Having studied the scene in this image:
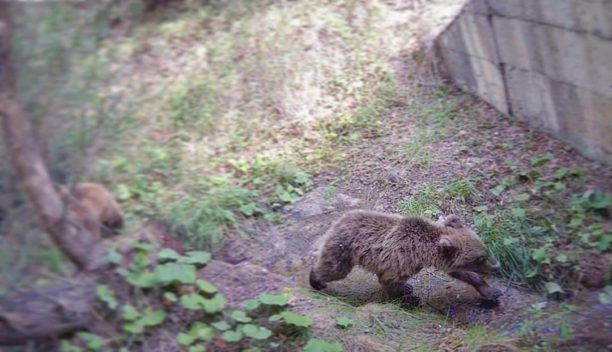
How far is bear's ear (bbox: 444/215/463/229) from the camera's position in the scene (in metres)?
5.32

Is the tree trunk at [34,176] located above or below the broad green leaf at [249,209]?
above

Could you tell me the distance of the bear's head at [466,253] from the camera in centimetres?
504

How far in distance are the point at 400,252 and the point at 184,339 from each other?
1.79 metres

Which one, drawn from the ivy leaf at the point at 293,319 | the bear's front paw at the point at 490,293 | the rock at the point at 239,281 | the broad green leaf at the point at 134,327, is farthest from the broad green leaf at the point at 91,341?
the bear's front paw at the point at 490,293

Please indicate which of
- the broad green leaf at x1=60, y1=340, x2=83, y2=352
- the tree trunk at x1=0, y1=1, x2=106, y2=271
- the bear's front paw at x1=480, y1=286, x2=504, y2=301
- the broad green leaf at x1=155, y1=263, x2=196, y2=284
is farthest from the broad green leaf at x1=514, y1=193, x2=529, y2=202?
the broad green leaf at x1=60, y1=340, x2=83, y2=352

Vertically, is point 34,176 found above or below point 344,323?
above

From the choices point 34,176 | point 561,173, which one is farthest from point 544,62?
point 34,176

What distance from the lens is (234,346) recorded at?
170 inches

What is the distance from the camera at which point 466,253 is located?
5043 mm

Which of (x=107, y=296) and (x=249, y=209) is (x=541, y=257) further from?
(x=107, y=296)

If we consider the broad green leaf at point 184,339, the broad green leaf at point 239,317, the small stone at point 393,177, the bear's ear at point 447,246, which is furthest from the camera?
the small stone at point 393,177

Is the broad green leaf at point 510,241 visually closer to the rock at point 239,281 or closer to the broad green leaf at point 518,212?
the broad green leaf at point 518,212

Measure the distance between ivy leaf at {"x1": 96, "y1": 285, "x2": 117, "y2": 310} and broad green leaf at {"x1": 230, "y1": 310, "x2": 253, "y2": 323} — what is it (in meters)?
0.78

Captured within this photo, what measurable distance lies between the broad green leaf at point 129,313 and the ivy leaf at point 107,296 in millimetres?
73
